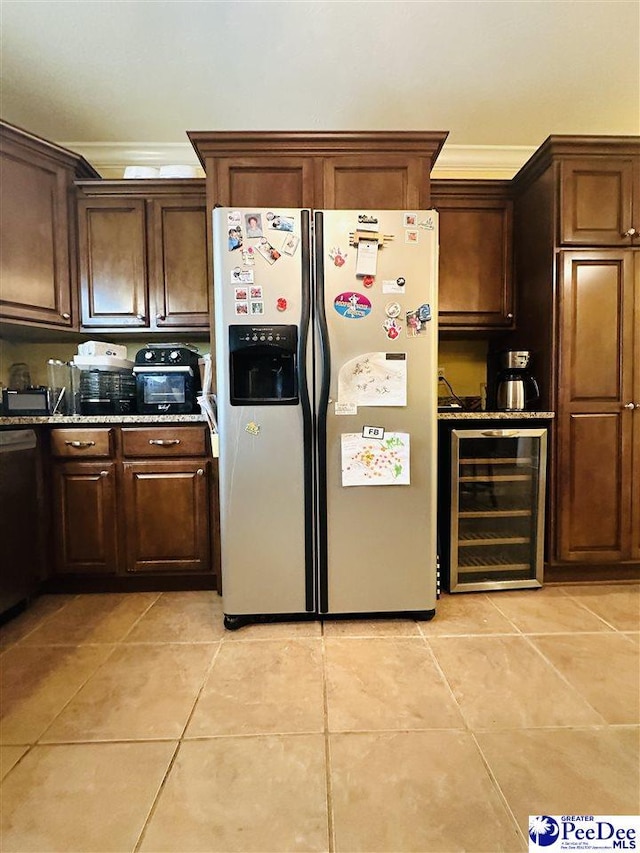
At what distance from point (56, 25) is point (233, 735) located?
2.93 m

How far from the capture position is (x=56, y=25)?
1.75 m

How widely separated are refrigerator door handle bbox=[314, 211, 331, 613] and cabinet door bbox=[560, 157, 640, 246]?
54.4 inches

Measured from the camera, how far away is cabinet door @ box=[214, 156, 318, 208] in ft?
6.32

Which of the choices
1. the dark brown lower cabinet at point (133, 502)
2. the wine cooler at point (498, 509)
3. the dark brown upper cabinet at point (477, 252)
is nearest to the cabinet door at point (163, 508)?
the dark brown lower cabinet at point (133, 502)

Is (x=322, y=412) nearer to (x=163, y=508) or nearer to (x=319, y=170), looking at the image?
(x=163, y=508)

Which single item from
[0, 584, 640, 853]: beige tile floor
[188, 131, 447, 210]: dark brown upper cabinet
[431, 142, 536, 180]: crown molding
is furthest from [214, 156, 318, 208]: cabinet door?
[0, 584, 640, 853]: beige tile floor

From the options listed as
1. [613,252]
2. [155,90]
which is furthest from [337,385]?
[155,90]

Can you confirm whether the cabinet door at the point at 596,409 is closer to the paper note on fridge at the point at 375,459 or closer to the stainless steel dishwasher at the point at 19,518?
the paper note on fridge at the point at 375,459

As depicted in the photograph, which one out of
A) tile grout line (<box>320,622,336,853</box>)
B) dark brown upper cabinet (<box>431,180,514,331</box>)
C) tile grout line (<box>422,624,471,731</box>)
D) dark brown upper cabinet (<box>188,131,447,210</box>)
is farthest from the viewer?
dark brown upper cabinet (<box>431,180,514,331</box>)

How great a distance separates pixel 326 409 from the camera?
1713 millimetres

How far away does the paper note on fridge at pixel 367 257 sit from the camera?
167cm

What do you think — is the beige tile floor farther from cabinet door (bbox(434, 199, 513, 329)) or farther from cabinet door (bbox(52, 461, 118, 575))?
cabinet door (bbox(434, 199, 513, 329))

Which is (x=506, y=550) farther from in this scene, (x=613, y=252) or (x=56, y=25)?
(x=56, y=25)

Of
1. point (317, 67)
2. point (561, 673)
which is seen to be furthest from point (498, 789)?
point (317, 67)
